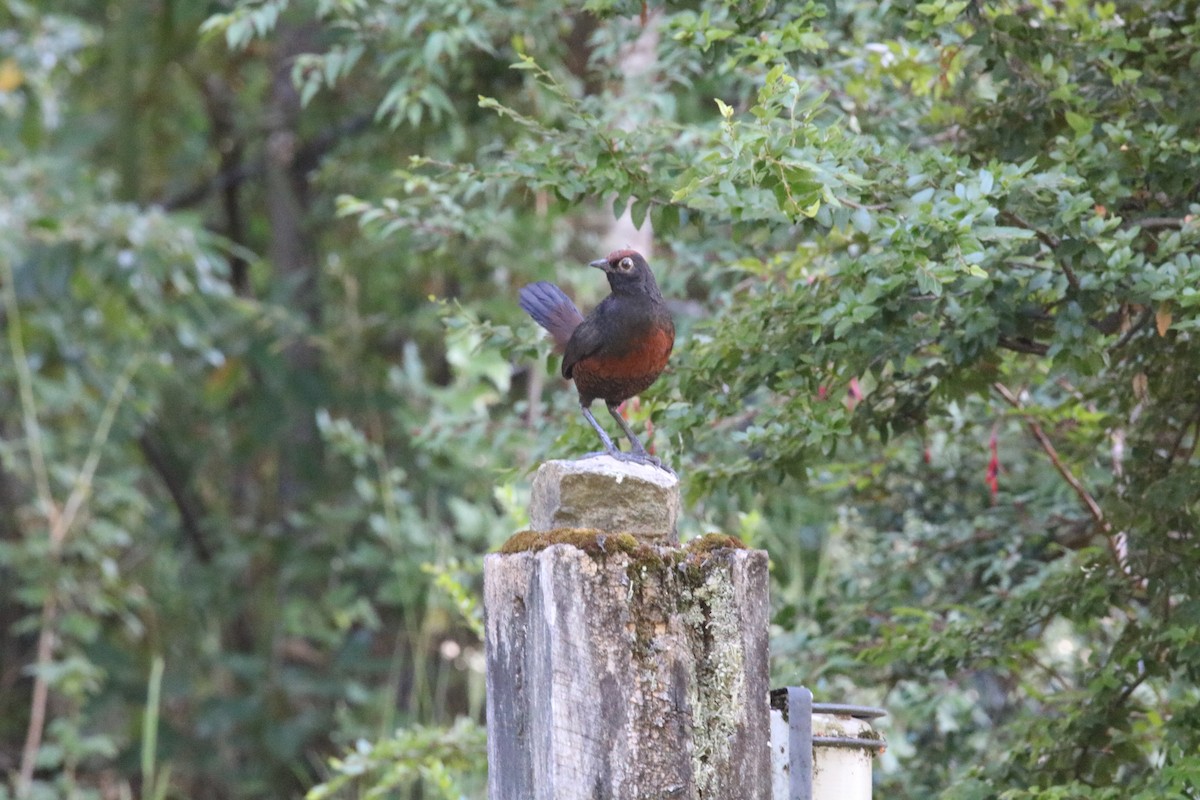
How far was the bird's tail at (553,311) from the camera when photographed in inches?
123

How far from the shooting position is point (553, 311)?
3.12 metres

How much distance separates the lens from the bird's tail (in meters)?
3.12

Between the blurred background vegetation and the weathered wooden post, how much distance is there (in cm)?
69

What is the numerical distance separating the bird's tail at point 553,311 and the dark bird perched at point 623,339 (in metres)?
0.17

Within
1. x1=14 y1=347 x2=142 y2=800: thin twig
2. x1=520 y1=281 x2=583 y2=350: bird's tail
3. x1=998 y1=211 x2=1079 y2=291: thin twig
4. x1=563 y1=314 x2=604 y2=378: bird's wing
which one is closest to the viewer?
x1=998 y1=211 x2=1079 y2=291: thin twig

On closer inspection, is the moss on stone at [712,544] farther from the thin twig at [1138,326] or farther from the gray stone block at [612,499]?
the thin twig at [1138,326]

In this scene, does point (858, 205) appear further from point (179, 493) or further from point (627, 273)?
point (179, 493)

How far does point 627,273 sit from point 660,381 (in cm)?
47

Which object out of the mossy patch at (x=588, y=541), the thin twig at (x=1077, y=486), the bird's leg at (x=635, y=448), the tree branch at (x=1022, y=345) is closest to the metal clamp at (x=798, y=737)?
the mossy patch at (x=588, y=541)

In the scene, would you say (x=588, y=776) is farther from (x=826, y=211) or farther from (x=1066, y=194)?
(x=1066, y=194)

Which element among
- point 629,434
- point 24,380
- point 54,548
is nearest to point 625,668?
point 629,434

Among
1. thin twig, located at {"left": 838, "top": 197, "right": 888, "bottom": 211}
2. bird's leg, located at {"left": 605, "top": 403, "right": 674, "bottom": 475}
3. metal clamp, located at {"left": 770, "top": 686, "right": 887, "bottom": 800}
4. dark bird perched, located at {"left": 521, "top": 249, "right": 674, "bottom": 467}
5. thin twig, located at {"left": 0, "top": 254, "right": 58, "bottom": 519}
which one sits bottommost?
metal clamp, located at {"left": 770, "top": 686, "right": 887, "bottom": 800}

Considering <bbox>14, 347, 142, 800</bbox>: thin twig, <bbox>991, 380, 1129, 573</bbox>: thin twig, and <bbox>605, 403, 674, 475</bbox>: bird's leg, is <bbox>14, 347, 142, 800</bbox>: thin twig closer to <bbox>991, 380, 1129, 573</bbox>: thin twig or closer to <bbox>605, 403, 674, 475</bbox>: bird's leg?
<bbox>605, 403, 674, 475</bbox>: bird's leg

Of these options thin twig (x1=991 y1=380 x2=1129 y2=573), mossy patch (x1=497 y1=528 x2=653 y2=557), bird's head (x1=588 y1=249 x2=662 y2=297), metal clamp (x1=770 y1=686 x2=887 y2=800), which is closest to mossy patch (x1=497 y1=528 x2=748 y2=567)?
mossy patch (x1=497 y1=528 x2=653 y2=557)
